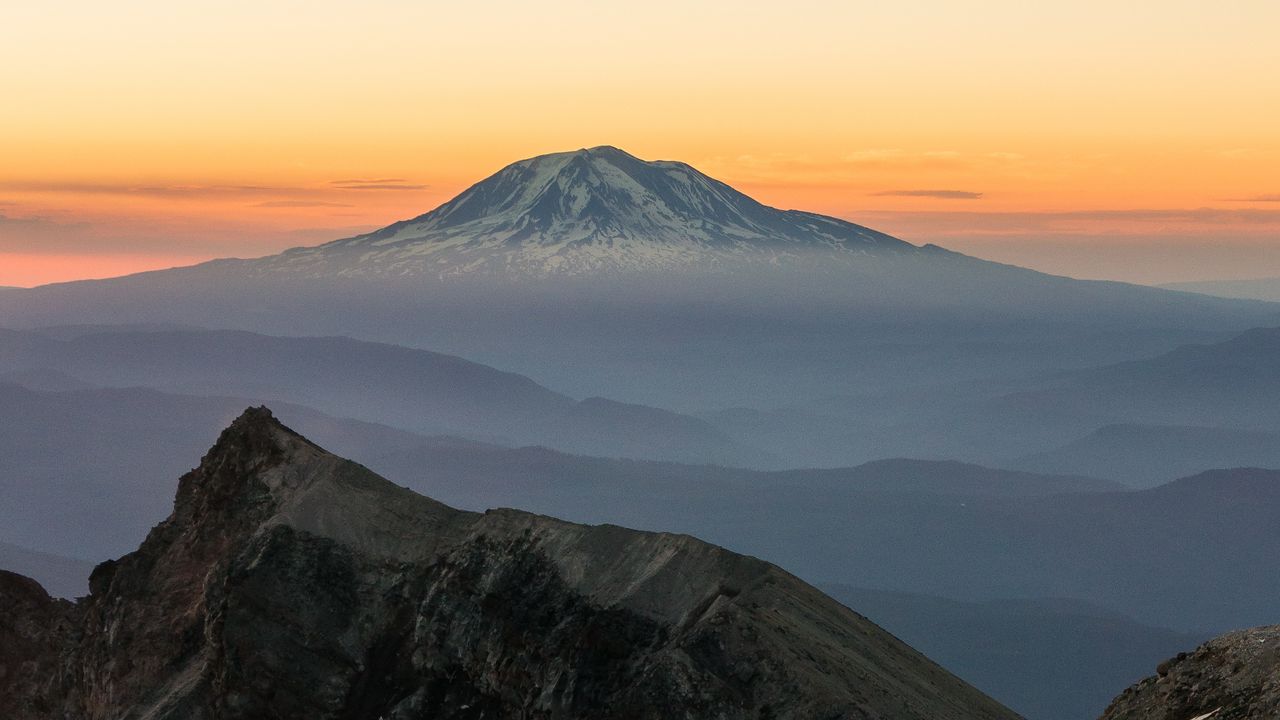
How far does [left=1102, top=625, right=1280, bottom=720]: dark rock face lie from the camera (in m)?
28.9

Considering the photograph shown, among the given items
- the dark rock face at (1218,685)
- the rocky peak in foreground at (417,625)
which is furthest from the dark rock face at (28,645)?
the dark rock face at (1218,685)

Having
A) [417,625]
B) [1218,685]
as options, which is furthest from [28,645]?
[1218,685]

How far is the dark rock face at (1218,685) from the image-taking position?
28922 millimetres

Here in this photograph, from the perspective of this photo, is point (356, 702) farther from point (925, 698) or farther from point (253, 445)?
point (925, 698)

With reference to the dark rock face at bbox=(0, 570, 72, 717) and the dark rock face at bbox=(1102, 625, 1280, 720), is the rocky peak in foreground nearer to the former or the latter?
the dark rock face at bbox=(0, 570, 72, 717)

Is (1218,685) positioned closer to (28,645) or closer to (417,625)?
(417,625)

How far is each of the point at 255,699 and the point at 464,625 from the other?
661 cm

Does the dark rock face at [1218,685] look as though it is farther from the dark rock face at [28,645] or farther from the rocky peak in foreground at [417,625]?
the dark rock face at [28,645]

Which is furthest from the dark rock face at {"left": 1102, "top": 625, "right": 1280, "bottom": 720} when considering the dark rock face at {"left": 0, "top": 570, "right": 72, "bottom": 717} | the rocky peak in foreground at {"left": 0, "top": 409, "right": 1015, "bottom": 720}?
the dark rock face at {"left": 0, "top": 570, "right": 72, "bottom": 717}

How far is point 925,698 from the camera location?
39.6 metres

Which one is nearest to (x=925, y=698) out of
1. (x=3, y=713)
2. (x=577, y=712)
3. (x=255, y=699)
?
(x=577, y=712)

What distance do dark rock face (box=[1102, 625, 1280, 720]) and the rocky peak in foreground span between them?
20.5 ft

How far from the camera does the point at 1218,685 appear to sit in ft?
100

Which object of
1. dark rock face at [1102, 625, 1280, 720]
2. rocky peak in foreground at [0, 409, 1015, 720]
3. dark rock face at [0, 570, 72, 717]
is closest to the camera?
dark rock face at [1102, 625, 1280, 720]
